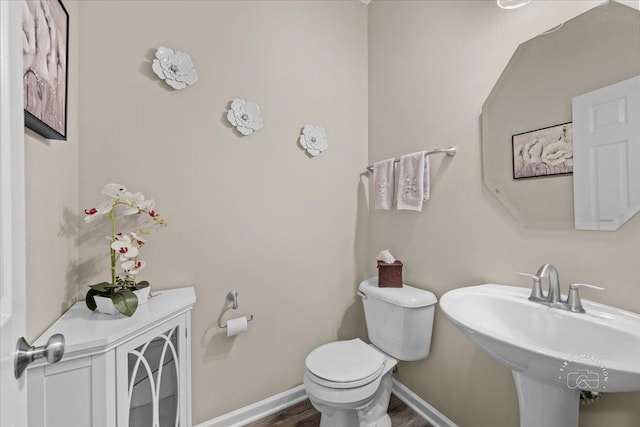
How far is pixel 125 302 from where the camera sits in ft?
3.06

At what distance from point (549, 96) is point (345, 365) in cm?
145

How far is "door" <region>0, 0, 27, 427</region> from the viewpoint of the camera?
1.47 feet

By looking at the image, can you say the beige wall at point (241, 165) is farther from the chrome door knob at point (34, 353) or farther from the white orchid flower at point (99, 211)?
the chrome door knob at point (34, 353)

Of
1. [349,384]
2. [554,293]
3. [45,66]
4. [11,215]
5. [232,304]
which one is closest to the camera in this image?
[11,215]

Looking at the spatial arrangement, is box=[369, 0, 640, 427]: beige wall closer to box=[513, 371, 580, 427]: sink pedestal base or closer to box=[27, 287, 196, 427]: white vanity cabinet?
box=[513, 371, 580, 427]: sink pedestal base

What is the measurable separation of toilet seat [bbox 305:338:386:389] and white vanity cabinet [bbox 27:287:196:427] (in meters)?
0.58

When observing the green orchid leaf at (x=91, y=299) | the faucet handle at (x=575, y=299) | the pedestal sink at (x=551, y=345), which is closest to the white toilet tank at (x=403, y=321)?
the pedestal sink at (x=551, y=345)

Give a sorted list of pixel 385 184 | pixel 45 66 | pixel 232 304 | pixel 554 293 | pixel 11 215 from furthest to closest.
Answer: pixel 385 184 < pixel 232 304 < pixel 554 293 < pixel 45 66 < pixel 11 215

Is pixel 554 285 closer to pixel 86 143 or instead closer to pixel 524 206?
pixel 524 206

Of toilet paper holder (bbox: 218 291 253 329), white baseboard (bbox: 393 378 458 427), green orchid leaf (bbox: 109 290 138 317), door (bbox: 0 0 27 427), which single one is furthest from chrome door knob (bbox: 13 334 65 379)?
white baseboard (bbox: 393 378 458 427)

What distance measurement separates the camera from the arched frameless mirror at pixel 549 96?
90cm

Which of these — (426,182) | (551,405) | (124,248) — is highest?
(426,182)

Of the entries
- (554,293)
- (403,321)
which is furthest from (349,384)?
(554,293)

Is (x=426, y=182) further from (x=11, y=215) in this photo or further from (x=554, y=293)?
(x=11, y=215)
